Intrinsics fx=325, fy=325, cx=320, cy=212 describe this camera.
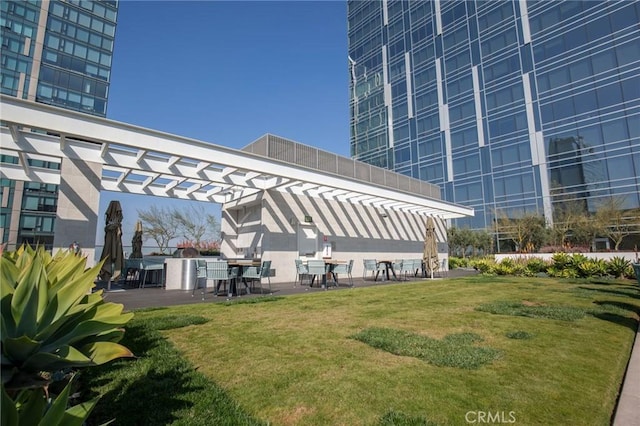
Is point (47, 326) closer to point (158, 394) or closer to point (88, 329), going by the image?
point (88, 329)

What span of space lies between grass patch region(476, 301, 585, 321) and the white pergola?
26.7 ft

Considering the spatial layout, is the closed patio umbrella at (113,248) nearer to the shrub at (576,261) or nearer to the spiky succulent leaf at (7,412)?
the spiky succulent leaf at (7,412)

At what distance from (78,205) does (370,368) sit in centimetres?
1071

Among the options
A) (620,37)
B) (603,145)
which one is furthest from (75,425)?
(620,37)

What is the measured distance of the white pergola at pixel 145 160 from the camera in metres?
8.60

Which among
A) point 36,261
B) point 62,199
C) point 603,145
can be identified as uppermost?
point 603,145

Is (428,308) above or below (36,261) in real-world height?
below

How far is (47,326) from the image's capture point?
5.51 ft

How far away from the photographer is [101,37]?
39.4 meters

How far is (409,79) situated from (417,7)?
9.33m

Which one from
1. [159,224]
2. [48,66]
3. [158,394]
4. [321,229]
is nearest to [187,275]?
[321,229]

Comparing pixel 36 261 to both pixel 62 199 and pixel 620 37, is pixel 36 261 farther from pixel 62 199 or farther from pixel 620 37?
pixel 620 37

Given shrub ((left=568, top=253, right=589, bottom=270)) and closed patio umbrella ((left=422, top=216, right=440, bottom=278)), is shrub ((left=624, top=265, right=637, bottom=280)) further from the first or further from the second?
closed patio umbrella ((left=422, top=216, right=440, bottom=278))

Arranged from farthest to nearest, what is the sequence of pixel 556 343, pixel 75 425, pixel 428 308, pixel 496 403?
1. pixel 428 308
2. pixel 556 343
3. pixel 496 403
4. pixel 75 425
